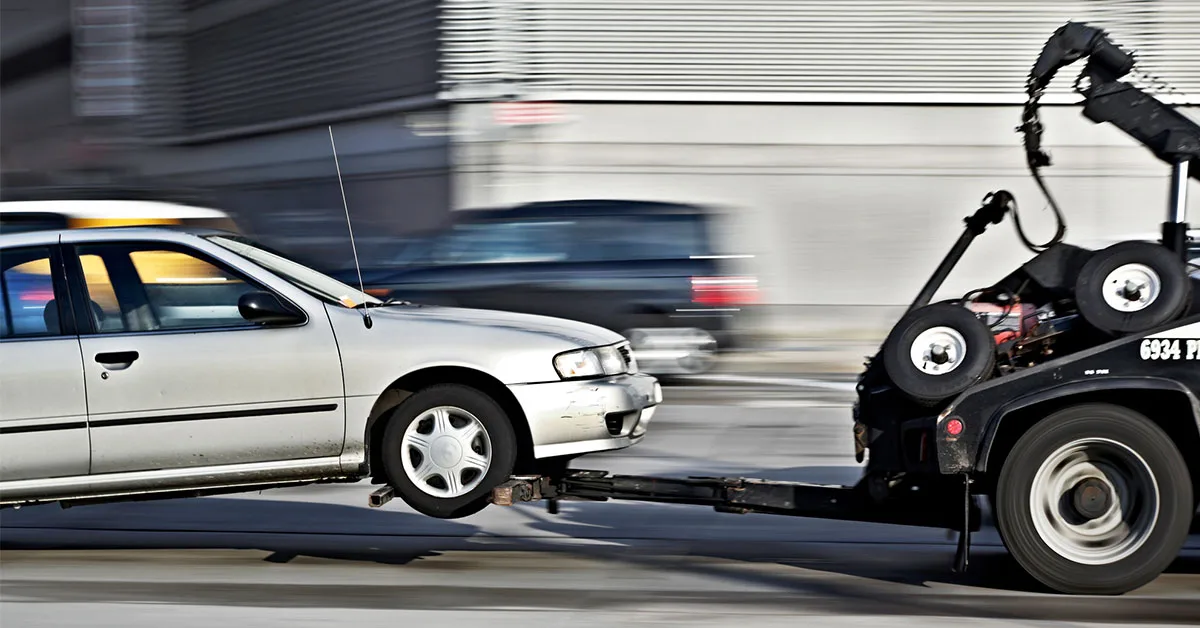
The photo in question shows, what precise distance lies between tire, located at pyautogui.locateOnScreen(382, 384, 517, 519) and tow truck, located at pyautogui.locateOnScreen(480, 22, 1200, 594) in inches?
62.0

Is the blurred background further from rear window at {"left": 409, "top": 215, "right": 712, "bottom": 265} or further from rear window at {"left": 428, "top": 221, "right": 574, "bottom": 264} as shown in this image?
rear window at {"left": 428, "top": 221, "right": 574, "bottom": 264}

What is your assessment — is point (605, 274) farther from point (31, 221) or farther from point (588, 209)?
point (31, 221)

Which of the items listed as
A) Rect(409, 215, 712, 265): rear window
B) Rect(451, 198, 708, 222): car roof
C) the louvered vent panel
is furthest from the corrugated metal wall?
Rect(409, 215, 712, 265): rear window

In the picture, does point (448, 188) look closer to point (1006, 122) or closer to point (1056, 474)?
point (1006, 122)

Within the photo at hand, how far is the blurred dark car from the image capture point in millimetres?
13469

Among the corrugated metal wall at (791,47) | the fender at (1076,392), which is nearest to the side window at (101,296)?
the fender at (1076,392)

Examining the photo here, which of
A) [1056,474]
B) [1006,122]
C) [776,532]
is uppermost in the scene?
[1006,122]

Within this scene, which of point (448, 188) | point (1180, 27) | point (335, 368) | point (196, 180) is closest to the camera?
point (335, 368)

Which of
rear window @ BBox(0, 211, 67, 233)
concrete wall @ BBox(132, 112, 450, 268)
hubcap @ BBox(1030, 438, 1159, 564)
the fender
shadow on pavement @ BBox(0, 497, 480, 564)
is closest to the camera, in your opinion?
the fender

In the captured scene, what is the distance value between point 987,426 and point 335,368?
2729mm

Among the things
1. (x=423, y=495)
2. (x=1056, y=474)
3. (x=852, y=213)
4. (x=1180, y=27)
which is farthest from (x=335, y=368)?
(x=1180, y=27)

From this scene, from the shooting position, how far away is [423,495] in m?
6.43

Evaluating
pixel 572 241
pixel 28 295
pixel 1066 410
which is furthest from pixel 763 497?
pixel 572 241

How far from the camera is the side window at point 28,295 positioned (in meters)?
6.38
